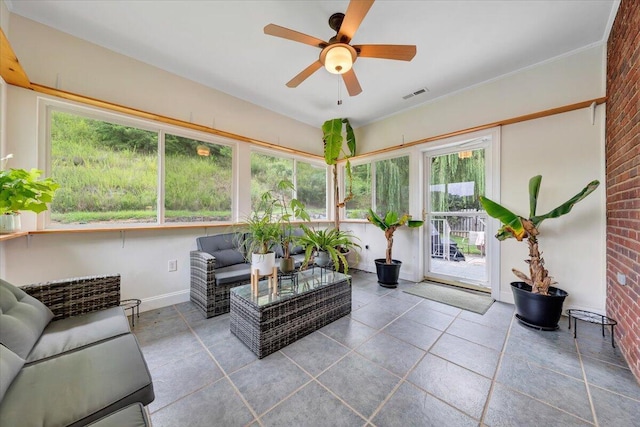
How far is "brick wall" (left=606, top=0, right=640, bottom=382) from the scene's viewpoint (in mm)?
1636

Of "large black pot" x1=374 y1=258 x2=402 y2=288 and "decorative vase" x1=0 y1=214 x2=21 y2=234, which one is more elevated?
"decorative vase" x1=0 y1=214 x2=21 y2=234

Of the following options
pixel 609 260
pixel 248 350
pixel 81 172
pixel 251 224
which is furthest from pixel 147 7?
pixel 609 260

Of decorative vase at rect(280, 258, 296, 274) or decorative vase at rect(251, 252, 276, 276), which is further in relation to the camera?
decorative vase at rect(280, 258, 296, 274)

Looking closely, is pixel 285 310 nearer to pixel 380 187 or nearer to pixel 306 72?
pixel 306 72

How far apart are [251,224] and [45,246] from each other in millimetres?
2026

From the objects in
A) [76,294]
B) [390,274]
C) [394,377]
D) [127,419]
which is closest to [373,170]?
[390,274]

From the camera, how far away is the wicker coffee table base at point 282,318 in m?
1.81

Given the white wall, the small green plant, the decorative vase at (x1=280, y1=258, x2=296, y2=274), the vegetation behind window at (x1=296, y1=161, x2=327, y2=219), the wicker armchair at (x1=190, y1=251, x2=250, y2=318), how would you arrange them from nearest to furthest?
1. the small green plant
2. the white wall
3. the decorative vase at (x1=280, y1=258, x2=296, y2=274)
4. the wicker armchair at (x1=190, y1=251, x2=250, y2=318)
5. the vegetation behind window at (x1=296, y1=161, x2=327, y2=219)

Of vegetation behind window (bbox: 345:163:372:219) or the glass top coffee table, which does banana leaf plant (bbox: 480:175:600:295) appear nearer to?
the glass top coffee table

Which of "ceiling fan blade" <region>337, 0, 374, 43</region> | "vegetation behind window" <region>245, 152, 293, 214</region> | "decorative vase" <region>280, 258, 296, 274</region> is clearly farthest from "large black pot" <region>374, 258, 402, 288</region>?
"ceiling fan blade" <region>337, 0, 374, 43</region>

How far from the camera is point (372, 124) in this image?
444cm

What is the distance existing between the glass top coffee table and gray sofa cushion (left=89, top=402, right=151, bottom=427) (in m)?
0.95

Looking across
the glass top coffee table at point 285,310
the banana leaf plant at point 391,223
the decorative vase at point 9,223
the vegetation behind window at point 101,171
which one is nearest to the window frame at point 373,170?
the banana leaf plant at point 391,223

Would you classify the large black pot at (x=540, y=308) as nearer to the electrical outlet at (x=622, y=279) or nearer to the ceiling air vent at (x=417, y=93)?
the electrical outlet at (x=622, y=279)
